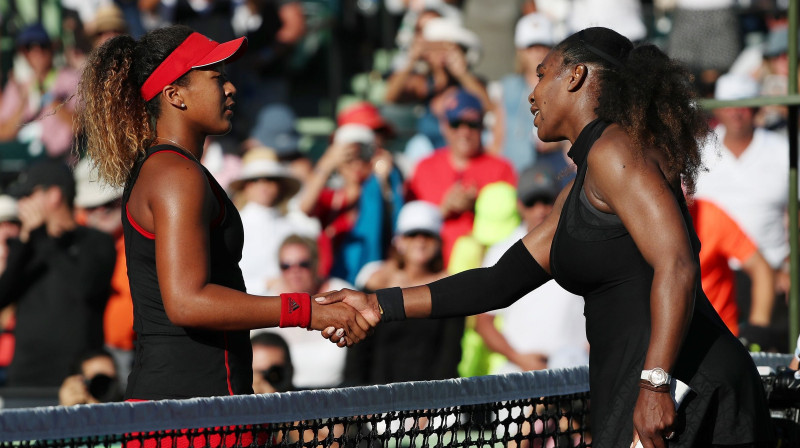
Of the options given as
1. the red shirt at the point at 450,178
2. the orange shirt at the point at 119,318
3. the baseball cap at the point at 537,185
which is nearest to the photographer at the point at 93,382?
the orange shirt at the point at 119,318

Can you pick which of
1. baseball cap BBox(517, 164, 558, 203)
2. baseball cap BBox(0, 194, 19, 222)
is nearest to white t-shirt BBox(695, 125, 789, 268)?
baseball cap BBox(517, 164, 558, 203)

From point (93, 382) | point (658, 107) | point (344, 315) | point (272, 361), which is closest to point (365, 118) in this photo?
point (272, 361)

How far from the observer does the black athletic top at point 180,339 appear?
3.27 meters

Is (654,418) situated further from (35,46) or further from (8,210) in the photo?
(35,46)

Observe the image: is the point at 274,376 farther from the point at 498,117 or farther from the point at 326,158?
the point at 498,117

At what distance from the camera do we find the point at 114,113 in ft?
11.3

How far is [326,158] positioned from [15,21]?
5.54m

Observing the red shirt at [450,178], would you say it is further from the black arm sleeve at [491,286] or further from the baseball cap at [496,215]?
the black arm sleeve at [491,286]

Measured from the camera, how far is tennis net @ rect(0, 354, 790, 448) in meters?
2.62

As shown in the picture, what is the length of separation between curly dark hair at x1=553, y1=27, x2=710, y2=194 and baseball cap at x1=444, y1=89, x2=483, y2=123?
5.51m

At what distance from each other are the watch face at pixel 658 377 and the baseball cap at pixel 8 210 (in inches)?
246

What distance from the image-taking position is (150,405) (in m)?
2.81

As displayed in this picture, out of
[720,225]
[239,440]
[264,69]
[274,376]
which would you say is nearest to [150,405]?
[239,440]

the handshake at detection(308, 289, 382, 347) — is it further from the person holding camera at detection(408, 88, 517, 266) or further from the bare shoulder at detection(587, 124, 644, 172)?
the person holding camera at detection(408, 88, 517, 266)
